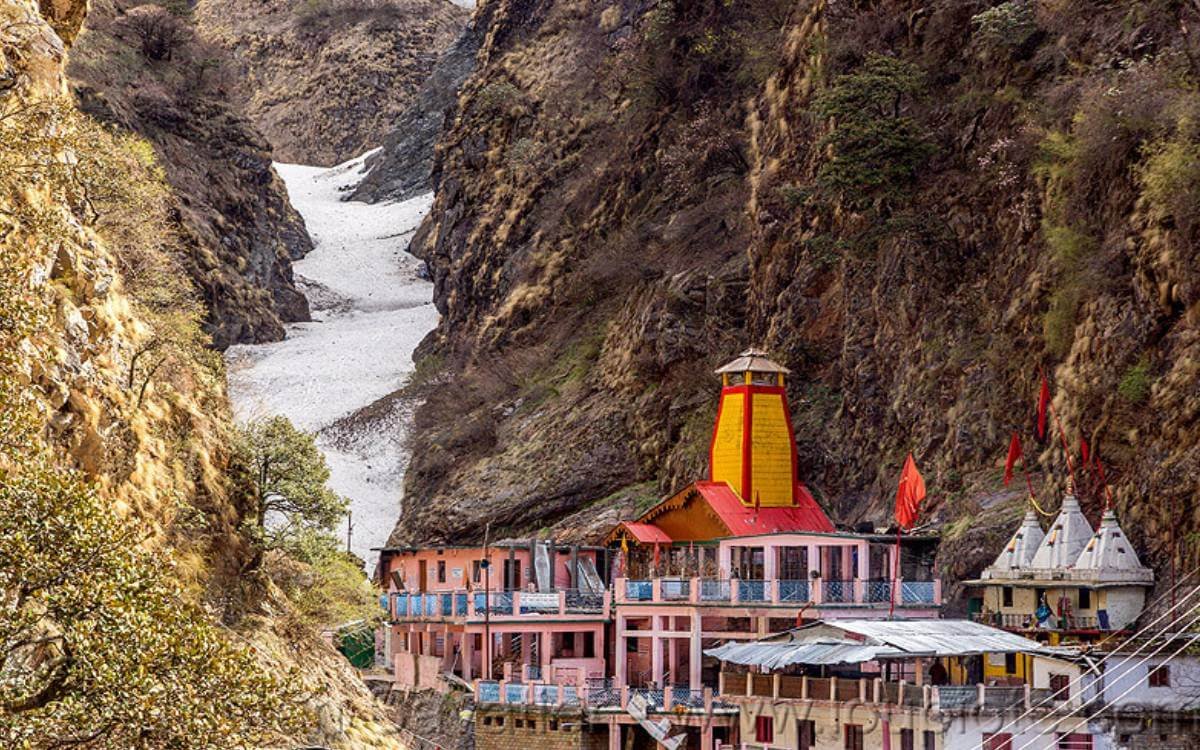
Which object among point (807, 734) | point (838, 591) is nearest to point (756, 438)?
point (838, 591)

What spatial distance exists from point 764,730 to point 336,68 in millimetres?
140909

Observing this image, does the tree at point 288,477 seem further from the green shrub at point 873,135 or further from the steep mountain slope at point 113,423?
the green shrub at point 873,135

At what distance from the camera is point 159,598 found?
74.3 feet

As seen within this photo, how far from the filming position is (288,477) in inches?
1960

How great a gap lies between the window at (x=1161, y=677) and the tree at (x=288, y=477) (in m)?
21.8

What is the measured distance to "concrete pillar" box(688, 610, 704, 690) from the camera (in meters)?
56.5

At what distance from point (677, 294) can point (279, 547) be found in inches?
1251

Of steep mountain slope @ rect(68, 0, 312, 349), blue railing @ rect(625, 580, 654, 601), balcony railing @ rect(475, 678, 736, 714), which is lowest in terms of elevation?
balcony railing @ rect(475, 678, 736, 714)

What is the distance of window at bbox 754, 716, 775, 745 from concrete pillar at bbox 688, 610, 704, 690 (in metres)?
5.68

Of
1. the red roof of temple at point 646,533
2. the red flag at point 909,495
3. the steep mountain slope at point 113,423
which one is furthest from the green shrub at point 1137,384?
the steep mountain slope at point 113,423

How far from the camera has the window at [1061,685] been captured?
149 feet

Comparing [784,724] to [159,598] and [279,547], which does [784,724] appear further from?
[159,598]

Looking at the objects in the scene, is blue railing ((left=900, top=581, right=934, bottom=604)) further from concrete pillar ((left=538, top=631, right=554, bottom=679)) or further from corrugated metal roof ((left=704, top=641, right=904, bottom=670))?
concrete pillar ((left=538, top=631, right=554, bottom=679))

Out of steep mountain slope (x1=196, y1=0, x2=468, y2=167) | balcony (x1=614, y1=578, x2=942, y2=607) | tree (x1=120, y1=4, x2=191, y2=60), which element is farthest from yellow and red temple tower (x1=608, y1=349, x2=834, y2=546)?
steep mountain slope (x1=196, y1=0, x2=468, y2=167)
